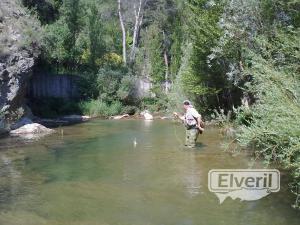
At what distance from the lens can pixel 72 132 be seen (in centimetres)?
2162

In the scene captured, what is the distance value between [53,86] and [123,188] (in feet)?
83.4

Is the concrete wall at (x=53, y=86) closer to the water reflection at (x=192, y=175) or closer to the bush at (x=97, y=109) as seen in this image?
the bush at (x=97, y=109)

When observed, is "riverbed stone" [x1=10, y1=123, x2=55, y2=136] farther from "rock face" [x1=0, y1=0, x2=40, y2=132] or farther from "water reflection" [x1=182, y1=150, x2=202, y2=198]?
"water reflection" [x1=182, y1=150, x2=202, y2=198]

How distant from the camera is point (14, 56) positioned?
22.5 m

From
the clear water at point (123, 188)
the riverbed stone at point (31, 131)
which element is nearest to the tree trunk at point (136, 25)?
the riverbed stone at point (31, 131)

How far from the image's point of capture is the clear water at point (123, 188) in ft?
25.4

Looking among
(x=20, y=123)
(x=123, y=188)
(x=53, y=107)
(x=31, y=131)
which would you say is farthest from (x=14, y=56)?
(x=123, y=188)

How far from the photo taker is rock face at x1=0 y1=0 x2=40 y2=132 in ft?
71.2

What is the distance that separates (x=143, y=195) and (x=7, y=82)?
1467cm

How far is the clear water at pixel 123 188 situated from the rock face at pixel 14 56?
567 cm

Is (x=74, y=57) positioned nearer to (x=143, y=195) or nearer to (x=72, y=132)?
(x=72, y=132)

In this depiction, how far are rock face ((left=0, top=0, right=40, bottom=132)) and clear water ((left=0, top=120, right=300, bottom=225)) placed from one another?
567cm

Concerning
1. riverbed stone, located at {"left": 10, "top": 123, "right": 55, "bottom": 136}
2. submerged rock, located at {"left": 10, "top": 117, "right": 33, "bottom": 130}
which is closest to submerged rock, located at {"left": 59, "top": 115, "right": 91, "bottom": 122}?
submerged rock, located at {"left": 10, "top": 117, "right": 33, "bottom": 130}

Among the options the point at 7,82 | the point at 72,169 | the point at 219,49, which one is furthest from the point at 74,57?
the point at 72,169
